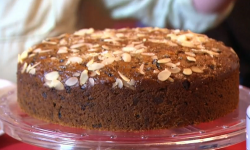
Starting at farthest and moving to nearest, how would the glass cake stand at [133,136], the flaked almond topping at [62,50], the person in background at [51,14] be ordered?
the person in background at [51,14]
the flaked almond topping at [62,50]
the glass cake stand at [133,136]

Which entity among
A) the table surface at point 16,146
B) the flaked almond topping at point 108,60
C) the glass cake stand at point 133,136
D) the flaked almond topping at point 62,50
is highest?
the flaked almond topping at point 62,50

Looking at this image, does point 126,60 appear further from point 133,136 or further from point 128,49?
point 133,136

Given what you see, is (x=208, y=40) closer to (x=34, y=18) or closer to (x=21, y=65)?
(x=21, y=65)

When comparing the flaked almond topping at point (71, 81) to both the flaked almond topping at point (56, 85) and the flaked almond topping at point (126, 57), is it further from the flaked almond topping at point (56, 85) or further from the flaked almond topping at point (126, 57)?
the flaked almond topping at point (126, 57)

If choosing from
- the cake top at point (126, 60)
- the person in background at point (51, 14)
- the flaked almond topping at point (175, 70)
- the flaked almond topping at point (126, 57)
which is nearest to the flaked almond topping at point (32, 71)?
the cake top at point (126, 60)

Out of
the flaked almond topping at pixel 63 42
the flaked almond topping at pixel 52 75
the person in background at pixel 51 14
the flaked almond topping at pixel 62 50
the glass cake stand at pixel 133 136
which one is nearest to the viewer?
the glass cake stand at pixel 133 136

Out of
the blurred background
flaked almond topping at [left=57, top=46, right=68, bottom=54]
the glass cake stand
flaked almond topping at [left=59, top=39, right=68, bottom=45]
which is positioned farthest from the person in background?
the glass cake stand

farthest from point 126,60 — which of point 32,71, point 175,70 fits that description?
point 32,71
